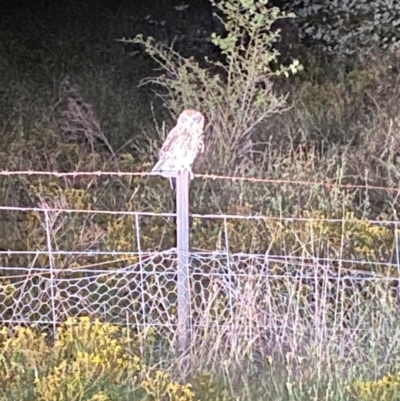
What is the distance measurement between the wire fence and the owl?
0.21 metres

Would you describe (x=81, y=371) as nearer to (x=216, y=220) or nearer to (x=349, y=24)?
(x=216, y=220)

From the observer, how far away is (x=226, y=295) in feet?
12.1

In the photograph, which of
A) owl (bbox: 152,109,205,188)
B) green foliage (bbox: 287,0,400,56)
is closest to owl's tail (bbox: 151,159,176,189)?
owl (bbox: 152,109,205,188)

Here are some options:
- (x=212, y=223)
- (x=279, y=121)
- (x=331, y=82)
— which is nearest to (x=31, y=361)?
(x=212, y=223)

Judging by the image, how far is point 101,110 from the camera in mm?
7059

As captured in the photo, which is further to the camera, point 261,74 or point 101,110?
point 101,110

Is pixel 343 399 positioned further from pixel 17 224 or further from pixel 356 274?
pixel 17 224

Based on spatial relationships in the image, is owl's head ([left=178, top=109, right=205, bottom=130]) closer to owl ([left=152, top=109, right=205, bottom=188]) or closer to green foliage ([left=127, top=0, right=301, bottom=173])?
owl ([left=152, top=109, right=205, bottom=188])

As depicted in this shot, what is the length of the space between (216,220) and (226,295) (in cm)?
121

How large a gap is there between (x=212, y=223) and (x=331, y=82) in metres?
2.85

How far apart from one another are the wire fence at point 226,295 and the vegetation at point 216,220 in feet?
0.04

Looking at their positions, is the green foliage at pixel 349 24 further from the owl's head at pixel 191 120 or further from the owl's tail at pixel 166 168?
the owl's tail at pixel 166 168

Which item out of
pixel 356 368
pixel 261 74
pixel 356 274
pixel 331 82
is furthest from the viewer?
pixel 331 82

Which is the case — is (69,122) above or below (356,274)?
above
